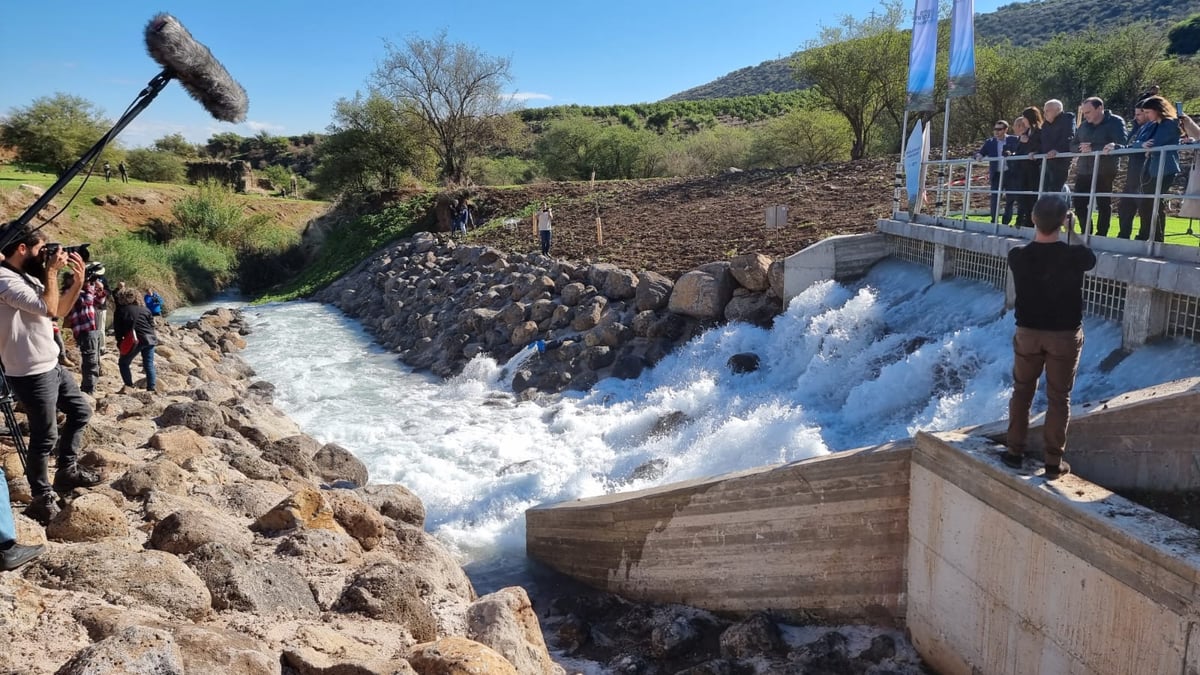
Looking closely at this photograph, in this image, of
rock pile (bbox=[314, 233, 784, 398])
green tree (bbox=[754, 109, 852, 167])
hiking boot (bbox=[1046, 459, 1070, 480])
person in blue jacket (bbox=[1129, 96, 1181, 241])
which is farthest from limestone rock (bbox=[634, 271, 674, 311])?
green tree (bbox=[754, 109, 852, 167])

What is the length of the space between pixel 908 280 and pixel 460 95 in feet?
97.8

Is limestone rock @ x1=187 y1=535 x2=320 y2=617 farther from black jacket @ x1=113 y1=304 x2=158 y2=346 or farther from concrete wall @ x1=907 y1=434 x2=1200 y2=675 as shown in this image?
black jacket @ x1=113 y1=304 x2=158 y2=346

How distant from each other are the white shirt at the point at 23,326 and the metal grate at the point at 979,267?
9.12 m

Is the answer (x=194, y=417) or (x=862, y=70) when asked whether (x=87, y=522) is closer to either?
(x=194, y=417)

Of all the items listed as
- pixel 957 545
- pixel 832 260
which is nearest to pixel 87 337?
pixel 957 545

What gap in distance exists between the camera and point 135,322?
10.9 meters

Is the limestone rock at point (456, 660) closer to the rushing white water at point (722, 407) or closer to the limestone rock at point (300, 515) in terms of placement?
the limestone rock at point (300, 515)

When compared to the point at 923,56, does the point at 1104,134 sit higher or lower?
lower

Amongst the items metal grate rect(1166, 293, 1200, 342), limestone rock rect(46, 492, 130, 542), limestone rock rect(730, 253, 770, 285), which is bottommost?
limestone rock rect(46, 492, 130, 542)

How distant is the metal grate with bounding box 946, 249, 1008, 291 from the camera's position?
32.4 ft

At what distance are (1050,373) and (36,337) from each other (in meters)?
6.20

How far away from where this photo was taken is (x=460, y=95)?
3747 centimetres

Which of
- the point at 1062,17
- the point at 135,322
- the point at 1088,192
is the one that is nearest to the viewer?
the point at 1088,192

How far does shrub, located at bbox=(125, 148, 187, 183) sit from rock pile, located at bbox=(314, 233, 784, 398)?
33.5 meters
